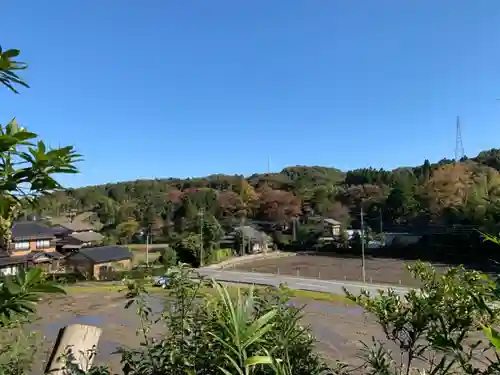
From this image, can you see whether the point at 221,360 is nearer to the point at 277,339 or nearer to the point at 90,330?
the point at 277,339

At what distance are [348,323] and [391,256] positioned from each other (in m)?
19.1

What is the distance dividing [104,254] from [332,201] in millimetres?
27502

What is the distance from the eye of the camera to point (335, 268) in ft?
81.1

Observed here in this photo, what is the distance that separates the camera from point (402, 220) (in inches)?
1527

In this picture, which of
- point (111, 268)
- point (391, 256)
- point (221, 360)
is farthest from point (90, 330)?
point (391, 256)

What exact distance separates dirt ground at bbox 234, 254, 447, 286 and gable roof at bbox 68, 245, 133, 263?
25.1ft

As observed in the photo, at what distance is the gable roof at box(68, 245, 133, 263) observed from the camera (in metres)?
24.2

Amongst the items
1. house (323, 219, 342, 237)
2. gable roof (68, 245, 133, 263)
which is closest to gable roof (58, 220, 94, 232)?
gable roof (68, 245, 133, 263)

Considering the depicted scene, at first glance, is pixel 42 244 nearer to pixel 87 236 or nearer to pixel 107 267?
pixel 107 267

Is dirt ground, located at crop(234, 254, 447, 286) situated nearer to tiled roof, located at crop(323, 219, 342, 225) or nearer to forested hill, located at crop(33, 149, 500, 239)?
tiled roof, located at crop(323, 219, 342, 225)

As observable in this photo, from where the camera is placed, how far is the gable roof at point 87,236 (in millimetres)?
31723

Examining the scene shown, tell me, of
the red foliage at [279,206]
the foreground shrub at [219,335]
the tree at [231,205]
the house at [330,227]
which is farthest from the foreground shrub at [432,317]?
the tree at [231,205]

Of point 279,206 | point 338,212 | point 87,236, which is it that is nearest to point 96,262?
point 87,236

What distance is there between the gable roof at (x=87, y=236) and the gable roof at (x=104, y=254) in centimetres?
671
